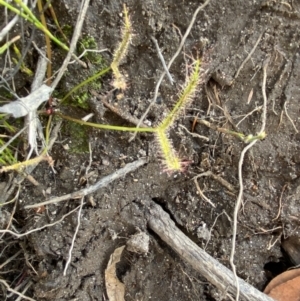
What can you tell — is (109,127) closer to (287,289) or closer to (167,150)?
(167,150)

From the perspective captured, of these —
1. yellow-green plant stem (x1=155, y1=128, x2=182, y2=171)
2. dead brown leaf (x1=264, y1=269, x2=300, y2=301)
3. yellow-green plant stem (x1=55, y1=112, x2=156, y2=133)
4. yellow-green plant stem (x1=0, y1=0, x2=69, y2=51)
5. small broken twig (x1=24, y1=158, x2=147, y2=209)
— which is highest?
yellow-green plant stem (x1=0, y1=0, x2=69, y2=51)

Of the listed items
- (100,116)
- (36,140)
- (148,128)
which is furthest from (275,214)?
(36,140)

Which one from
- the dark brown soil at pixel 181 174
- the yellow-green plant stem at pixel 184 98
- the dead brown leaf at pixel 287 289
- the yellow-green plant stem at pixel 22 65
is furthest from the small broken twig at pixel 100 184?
the dead brown leaf at pixel 287 289

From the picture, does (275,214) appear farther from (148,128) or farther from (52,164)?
(52,164)

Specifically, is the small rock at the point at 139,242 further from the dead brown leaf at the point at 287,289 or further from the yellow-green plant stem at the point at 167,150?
the dead brown leaf at the point at 287,289

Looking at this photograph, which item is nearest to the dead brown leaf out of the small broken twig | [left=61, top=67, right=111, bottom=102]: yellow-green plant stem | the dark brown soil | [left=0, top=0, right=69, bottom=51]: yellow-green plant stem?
the dark brown soil

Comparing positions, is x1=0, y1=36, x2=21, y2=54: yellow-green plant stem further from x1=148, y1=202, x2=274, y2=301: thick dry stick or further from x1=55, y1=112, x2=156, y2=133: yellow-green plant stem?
x1=148, y1=202, x2=274, y2=301: thick dry stick
